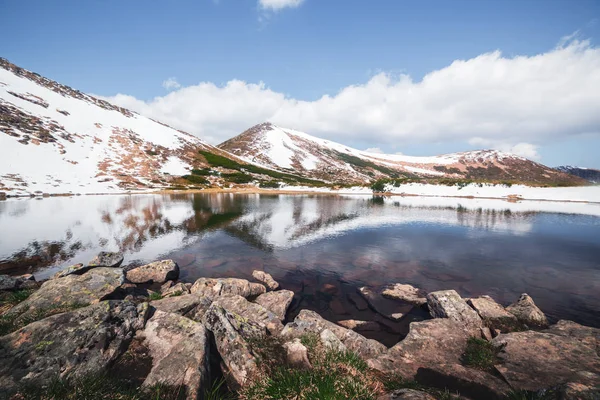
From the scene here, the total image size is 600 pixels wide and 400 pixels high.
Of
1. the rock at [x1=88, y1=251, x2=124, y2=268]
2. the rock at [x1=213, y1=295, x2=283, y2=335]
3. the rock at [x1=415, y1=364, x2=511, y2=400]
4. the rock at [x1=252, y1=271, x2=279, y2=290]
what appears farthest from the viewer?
the rock at [x1=88, y1=251, x2=124, y2=268]

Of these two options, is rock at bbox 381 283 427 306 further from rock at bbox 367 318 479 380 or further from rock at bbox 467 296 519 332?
rock at bbox 367 318 479 380

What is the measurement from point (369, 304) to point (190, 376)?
12.7m

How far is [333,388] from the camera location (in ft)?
18.4

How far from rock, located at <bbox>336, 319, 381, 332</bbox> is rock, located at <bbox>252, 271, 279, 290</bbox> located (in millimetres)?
6614

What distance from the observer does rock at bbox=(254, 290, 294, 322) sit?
1527 centimetres

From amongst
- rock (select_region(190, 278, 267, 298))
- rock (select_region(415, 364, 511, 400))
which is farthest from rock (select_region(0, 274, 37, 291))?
rock (select_region(415, 364, 511, 400))

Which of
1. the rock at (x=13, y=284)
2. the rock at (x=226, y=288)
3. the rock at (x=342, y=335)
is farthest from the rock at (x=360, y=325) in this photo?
the rock at (x=13, y=284)

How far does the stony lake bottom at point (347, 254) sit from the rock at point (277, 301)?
2.17 ft

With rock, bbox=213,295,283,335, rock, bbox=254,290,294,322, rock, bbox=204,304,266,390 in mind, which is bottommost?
rock, bbox=254,290,294,322

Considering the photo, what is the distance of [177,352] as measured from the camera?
7559mm

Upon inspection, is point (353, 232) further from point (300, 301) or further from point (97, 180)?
point (97, 180)

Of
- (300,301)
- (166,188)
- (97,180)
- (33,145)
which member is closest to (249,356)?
(300,301)

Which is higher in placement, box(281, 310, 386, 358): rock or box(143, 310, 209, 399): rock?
box(143, 310, 209, 399): rock

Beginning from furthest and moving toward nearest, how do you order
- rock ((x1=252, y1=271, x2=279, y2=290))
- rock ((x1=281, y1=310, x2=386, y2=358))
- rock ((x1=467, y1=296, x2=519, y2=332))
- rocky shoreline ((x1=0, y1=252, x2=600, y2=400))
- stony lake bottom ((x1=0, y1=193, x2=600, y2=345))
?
1. rock ((x1=252, y1=271, x2=279, y2=290))
2. stony lake bottom ((x1=0, y1=193, x2=600, y2=345))
3. rock ((x1=467, y1=296, x2=519, y2=332))
4. rock ((x1=281, y1=310, x2=386, y2=358))
5. rocky shoreline ((x1=0, y1=252, x2=600, y2=400))
